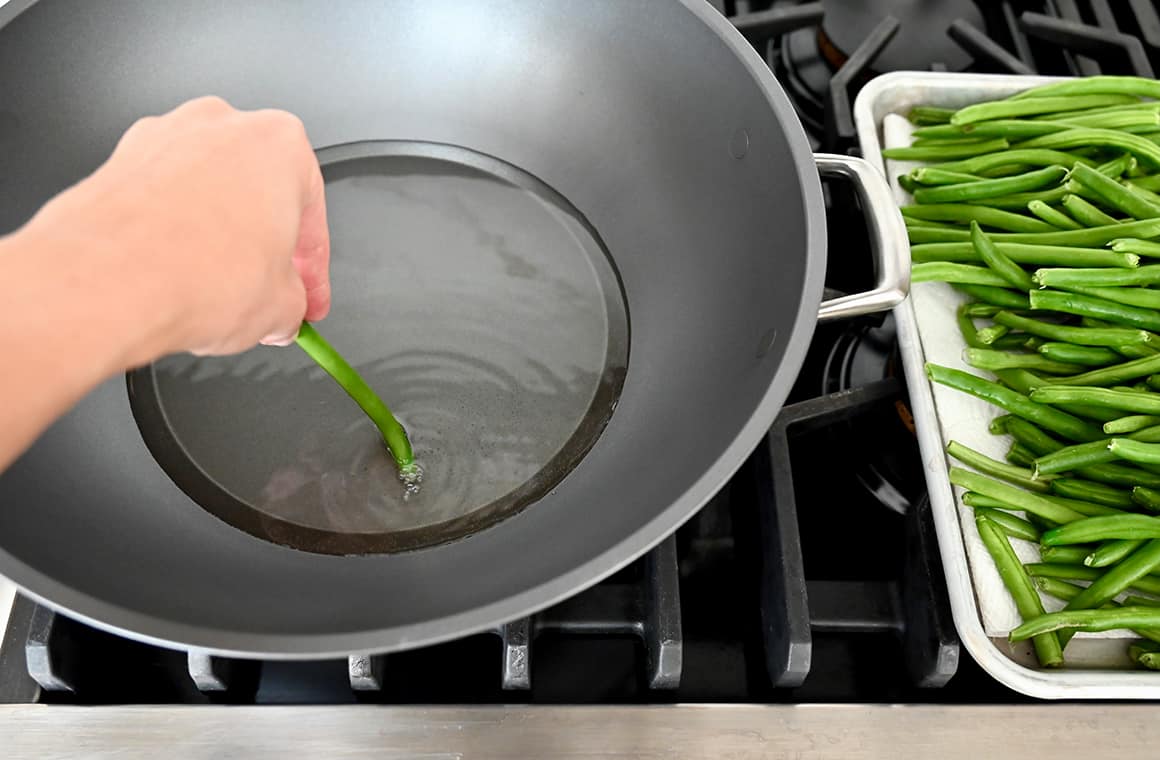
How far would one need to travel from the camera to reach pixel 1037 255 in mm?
837

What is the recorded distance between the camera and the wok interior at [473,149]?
642 mm

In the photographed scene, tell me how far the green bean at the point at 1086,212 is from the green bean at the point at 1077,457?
22 centimetres

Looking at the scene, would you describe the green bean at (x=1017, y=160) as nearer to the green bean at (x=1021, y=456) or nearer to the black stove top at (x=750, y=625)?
the black stove top at (x=750, y=625)

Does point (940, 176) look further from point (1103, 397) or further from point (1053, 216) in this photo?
point (1103, 397)

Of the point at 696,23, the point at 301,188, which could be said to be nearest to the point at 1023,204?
the point at 696,23

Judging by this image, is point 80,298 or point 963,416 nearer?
point 80,298

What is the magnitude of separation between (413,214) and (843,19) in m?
0.52

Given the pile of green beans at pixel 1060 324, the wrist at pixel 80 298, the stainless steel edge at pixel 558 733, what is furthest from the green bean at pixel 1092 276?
the wrist at pixel 80 298

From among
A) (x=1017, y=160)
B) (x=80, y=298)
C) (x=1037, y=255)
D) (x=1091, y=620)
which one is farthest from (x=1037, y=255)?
(x=80, y=298)

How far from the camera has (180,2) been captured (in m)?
0.86

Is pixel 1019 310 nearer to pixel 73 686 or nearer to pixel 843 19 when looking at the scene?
pixel 843 19

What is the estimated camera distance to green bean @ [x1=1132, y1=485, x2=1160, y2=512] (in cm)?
74

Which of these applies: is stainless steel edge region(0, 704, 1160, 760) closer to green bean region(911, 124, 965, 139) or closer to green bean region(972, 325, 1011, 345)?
green bean region(972, 325, 1011, 345)

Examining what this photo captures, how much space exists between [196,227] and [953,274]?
621 millimetres
